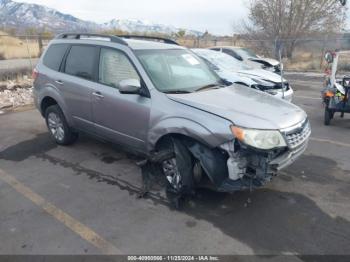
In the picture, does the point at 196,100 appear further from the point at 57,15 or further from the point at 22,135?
the point at 57,15

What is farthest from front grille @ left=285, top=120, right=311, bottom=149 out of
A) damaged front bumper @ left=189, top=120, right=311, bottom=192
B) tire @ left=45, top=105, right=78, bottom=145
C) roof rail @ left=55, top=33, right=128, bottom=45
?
tire @ left=45, top=105, right=78, bottom=145

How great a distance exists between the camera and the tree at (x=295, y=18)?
2221 cm

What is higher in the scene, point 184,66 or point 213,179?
point 184,66

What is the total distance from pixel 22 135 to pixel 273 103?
16.1 ft

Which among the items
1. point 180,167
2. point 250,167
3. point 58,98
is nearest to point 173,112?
point 180,167

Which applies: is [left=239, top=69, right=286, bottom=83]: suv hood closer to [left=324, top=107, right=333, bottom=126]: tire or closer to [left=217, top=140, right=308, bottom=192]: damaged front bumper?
[left=324, top=107, right=333, bottom=126]: tire

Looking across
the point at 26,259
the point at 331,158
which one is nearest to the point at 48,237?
the point at 26,259

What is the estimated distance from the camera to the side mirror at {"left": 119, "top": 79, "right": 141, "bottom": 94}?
3.87 meters

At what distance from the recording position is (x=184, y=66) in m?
4.60

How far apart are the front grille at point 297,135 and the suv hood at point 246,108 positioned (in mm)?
79

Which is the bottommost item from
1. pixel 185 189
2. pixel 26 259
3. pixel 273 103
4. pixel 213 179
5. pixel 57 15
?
pixel 26 259

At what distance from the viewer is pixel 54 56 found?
5473 millimetres

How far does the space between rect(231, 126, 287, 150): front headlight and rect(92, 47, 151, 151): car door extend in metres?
1.22

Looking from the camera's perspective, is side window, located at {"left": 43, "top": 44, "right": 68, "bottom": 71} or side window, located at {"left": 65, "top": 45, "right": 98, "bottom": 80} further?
side window, located at {"left": 43, "top": 44, "right": 68, "bottom": 71}
